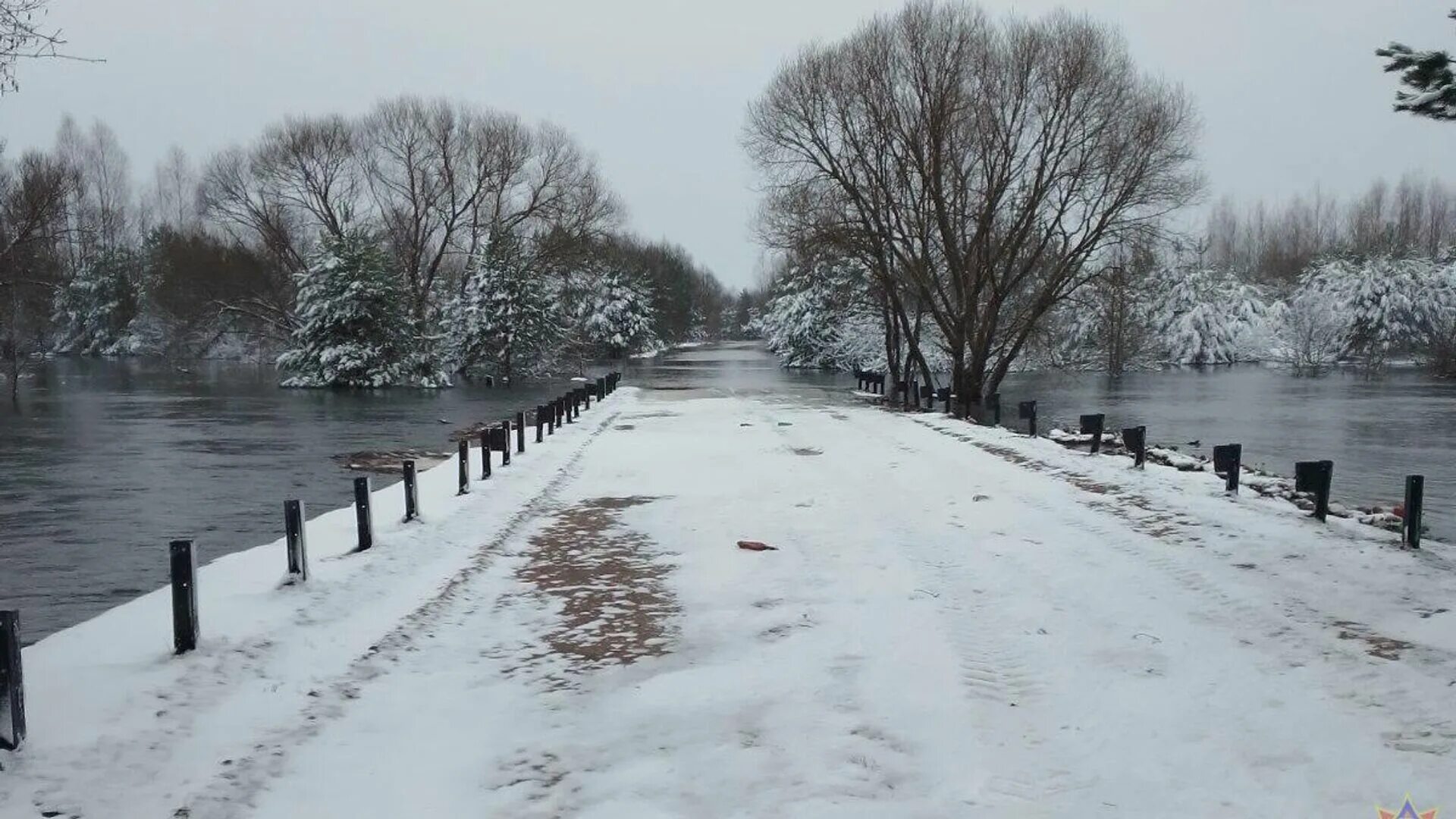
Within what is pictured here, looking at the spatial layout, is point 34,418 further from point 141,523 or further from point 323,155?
point 323,155

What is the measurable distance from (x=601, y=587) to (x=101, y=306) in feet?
295

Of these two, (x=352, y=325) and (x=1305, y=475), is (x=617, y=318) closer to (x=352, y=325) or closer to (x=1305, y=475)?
(x=352, y=325)

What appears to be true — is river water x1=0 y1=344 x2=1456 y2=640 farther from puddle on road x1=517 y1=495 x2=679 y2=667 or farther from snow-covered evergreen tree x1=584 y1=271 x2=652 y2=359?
snow-covered evergreen tree x1=584 y1=271 x2=652 y2=359

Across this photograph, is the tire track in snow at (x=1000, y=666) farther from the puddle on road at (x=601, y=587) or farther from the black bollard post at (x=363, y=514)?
the black bollard post at (x=363, y=514)

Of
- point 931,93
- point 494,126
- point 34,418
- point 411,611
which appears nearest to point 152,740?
point 411,611

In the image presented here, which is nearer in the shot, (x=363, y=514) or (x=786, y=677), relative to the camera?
(x=786, y=677)

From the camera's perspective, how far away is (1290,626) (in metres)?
6.62

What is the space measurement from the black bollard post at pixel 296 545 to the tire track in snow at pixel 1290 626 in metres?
6.95

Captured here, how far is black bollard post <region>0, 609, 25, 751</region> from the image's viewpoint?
4.74 meters

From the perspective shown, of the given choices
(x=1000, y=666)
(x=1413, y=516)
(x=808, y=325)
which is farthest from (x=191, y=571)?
(x=808, y=325)

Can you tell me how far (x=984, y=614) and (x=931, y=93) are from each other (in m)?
23.3

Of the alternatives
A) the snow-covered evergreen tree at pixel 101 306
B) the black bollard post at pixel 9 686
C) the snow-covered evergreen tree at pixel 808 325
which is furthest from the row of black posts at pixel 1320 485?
the snow-covered evergreen tree at pixel 101 306

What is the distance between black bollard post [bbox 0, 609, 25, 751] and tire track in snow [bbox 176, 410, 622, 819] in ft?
3.52

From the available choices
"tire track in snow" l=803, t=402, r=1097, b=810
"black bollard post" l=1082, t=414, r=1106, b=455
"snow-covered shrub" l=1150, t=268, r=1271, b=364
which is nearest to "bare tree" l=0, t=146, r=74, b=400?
"black bollard post" l=1082, t=414, r=1106, b=455
